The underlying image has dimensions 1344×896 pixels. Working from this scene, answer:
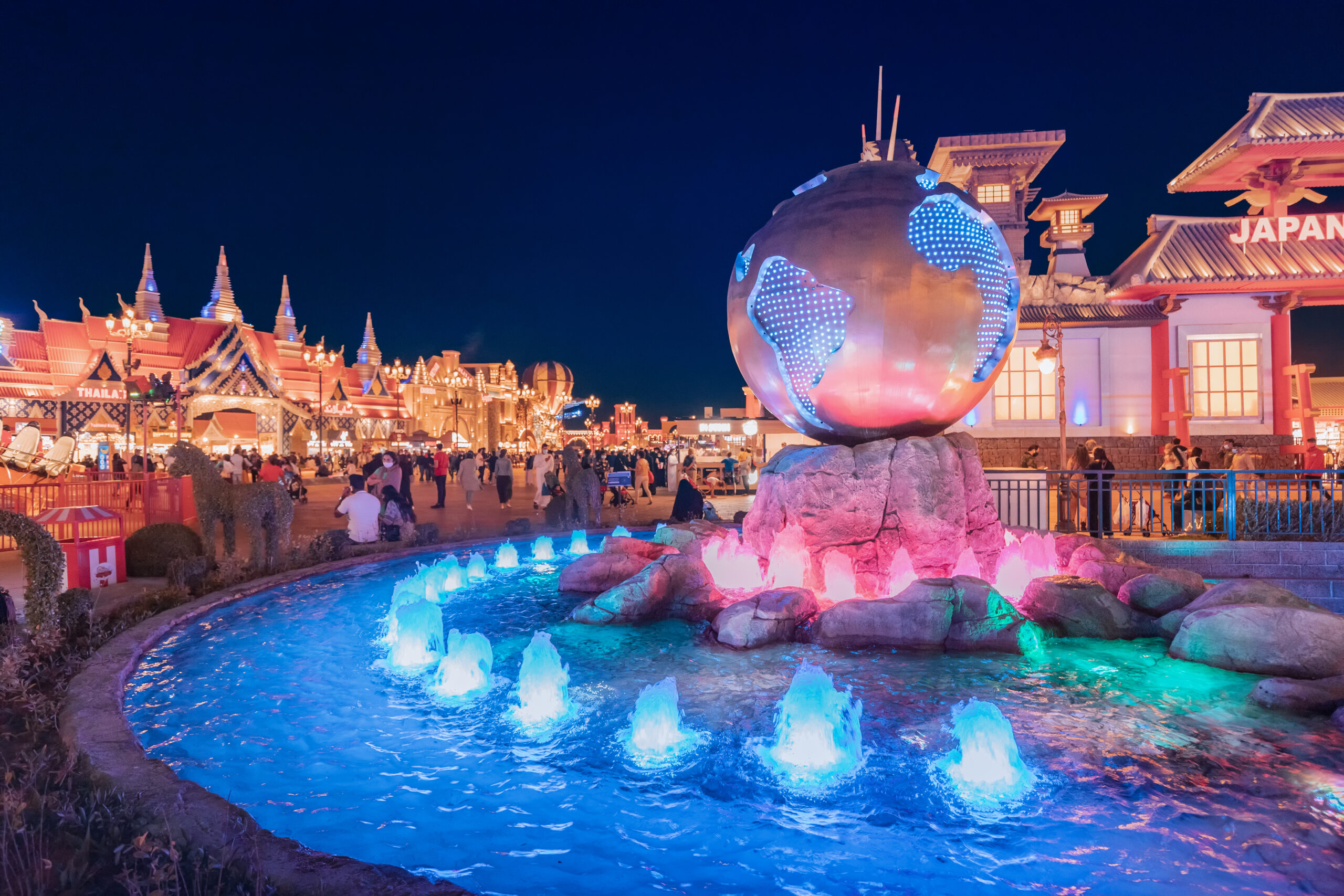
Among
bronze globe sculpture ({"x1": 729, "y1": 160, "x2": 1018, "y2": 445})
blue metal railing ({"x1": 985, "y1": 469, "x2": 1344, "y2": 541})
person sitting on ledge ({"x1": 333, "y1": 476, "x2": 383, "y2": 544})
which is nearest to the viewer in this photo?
bronze globe sculpture ({"x1": 729, "y1": 160, "x2": 1018, "y2": 445})

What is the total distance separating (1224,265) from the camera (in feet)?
56.0

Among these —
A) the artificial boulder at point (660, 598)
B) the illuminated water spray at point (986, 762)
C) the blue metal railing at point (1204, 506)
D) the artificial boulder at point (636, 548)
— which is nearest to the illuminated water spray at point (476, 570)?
the artificial boulder at point (636, 548)

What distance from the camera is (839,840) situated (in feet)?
11.6

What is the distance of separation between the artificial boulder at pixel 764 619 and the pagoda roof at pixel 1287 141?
656 inches

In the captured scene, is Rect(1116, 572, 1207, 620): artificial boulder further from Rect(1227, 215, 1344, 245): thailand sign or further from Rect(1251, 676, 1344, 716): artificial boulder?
Rect(1227, 215, 1344, 245): thailand sign

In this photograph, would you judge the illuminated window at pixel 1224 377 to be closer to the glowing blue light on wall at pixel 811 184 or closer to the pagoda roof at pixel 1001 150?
the pagoda roof at pixel 1001 150

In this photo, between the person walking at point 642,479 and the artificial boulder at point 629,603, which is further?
the person walking at point 642,479

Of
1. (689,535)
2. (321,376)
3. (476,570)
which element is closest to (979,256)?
(689,535)

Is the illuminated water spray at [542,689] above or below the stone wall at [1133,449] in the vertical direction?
below

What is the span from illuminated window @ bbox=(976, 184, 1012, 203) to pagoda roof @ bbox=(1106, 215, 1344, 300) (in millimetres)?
5280

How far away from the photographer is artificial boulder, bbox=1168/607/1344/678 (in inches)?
229

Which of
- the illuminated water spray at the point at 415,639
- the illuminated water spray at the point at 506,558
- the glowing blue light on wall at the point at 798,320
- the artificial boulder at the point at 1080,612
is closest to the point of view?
the illuminated water spray at the point at 415,639

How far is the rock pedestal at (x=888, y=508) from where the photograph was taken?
8430mm

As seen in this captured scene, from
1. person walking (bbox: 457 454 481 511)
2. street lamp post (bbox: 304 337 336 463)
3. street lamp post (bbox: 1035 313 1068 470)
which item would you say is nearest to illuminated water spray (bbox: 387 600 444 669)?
street lamp post (bbox: 1035 313 1068 470)
